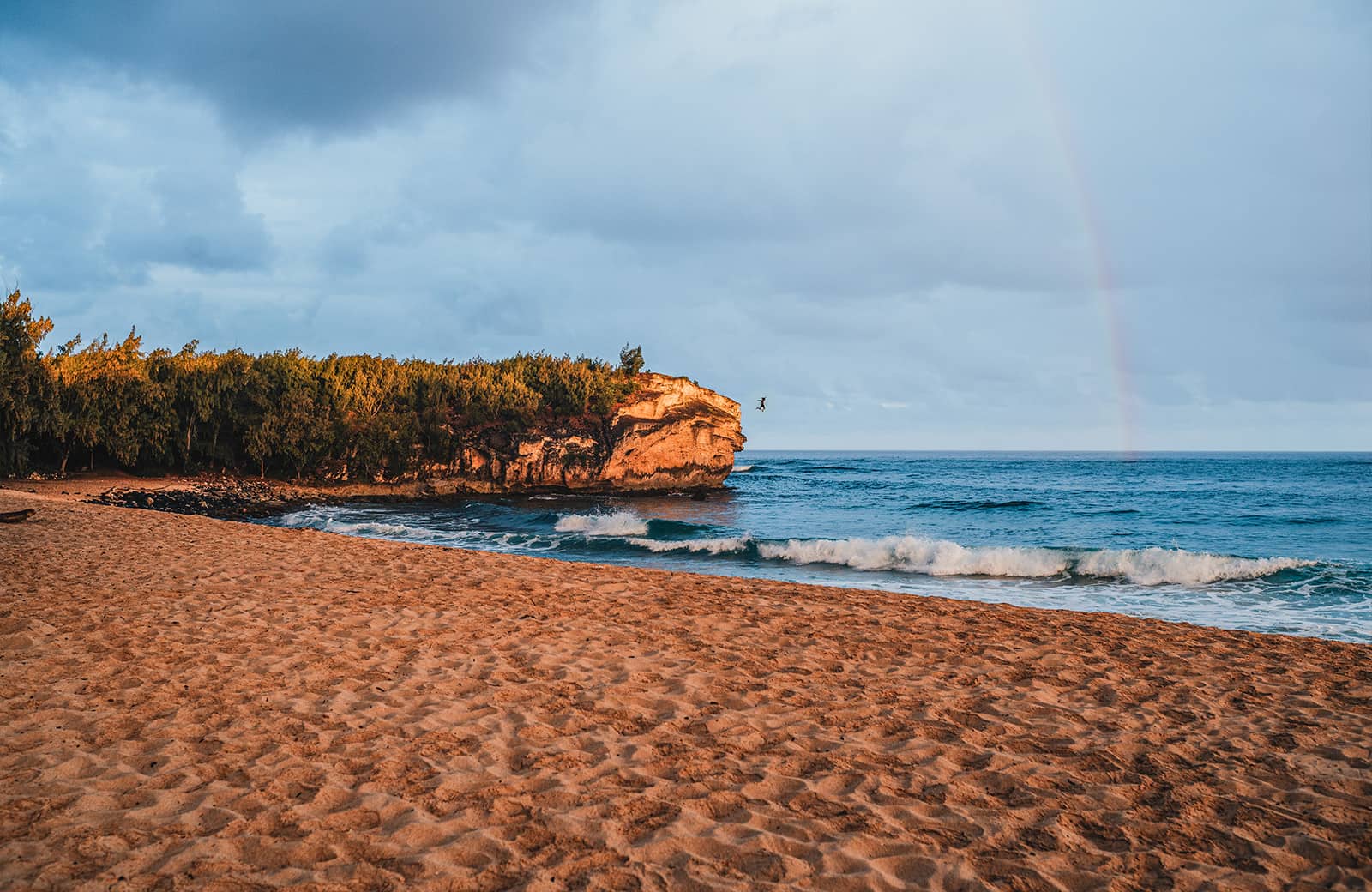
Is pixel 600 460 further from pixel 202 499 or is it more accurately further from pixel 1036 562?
pixel 1036 562

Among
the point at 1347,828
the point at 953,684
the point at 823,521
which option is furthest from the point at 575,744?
the point at 823,521

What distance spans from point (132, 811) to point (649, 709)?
341cm

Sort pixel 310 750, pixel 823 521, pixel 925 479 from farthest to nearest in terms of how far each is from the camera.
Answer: pixel 925 479 < pixel 823 521 < pixel 310 750

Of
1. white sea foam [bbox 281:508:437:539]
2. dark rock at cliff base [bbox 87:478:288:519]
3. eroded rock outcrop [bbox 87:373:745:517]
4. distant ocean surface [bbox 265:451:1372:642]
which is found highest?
eroded rock outcrop [bbox 87:373:745:517]

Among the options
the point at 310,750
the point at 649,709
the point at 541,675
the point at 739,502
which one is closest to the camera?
the point at 310,750

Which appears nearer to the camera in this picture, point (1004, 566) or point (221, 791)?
point (221, 791)

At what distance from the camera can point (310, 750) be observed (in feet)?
16.7

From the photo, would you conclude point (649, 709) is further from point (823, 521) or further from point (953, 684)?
point (823, 521)

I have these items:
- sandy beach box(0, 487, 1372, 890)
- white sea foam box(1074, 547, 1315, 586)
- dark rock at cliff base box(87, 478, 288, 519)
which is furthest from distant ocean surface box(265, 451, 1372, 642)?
sandy beach box(0, 487, 1372, 890)

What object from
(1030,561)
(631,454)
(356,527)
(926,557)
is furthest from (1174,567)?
(631,454)

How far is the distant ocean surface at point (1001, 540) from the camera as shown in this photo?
1459 cm

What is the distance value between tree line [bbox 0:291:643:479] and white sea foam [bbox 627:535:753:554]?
72.1 ft

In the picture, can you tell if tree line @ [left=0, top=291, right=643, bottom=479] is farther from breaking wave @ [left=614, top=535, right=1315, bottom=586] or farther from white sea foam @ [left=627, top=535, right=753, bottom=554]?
breaking wave @ [left=614, top=535, right=1315, bottom=586]

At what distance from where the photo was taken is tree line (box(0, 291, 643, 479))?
2903 cm
